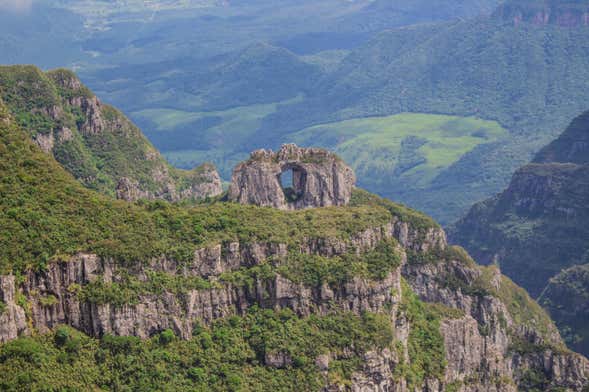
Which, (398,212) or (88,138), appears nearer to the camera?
(398,212)

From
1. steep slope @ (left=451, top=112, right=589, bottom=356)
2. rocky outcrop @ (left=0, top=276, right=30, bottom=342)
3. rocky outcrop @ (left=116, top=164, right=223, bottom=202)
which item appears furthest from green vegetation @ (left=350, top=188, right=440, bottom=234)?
steep slope @ (left=451, top=112, right=589, bottom=356)

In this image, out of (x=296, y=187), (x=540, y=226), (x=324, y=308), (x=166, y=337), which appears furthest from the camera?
(x=540, y=226)

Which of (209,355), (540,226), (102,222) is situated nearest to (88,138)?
(102,222)

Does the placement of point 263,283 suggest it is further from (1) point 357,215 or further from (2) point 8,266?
(2) point 8,266

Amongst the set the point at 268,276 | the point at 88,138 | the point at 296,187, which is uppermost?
the point at 88,138

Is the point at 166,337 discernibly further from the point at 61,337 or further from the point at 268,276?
the point at 268,276

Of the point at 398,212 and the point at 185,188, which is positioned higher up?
the point at 185,188

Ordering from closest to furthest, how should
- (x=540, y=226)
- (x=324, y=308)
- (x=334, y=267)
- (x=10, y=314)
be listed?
1. (x=10, y=314)
2. (x=324, y=308)
3. (x=334, y=267)
4. (x=540, y=226)

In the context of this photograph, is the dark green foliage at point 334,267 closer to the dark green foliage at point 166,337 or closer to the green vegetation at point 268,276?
the green vegetation at point 268,276
